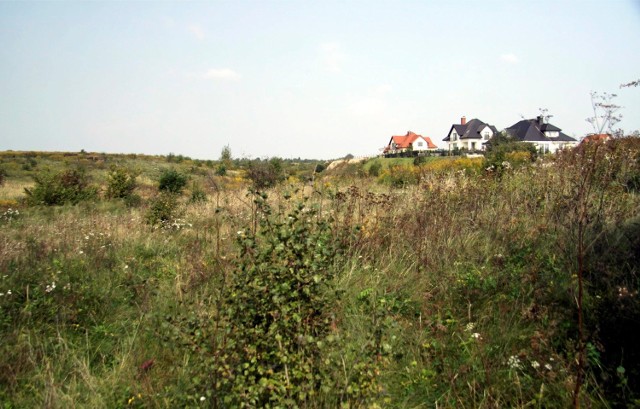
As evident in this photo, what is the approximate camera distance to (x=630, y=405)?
2.10 m

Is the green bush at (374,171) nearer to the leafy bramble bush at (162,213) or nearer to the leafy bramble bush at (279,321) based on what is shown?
Result: the leafy bramble bush at (162,213)

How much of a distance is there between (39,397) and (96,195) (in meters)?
14.4

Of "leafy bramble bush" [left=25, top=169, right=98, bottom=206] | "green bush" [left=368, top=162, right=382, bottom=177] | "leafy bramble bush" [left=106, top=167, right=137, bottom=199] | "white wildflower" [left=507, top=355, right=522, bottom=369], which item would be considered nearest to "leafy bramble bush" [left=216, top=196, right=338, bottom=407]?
"white wildflower" [left=507, top=355, right=522, bottom=369]

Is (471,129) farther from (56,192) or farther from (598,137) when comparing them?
(598,137)

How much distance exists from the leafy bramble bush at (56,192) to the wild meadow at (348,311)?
27.7 feet

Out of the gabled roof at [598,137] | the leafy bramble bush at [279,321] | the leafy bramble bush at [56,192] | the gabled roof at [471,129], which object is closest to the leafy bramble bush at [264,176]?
the leafy bramble bush at [279,321]

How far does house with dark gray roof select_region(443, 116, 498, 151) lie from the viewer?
62.3m

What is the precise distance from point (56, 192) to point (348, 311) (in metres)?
13.4

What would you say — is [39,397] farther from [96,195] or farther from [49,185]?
[96,195]

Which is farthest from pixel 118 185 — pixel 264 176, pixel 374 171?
pixel 374 171

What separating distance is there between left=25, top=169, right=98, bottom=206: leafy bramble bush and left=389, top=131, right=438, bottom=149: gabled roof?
5915cm

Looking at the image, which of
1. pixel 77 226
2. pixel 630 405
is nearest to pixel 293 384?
pixel 630 405

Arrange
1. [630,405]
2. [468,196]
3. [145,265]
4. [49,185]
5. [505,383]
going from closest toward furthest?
1. [630,405]
2. [505,383]
3. [145,265]
4. [468,196]
5. [49,185]

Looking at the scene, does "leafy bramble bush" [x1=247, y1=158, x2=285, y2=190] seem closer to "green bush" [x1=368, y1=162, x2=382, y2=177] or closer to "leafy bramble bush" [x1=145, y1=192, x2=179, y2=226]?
"leafy bramble bush" [x1=145, y1=192, x2=179, y2=226]
